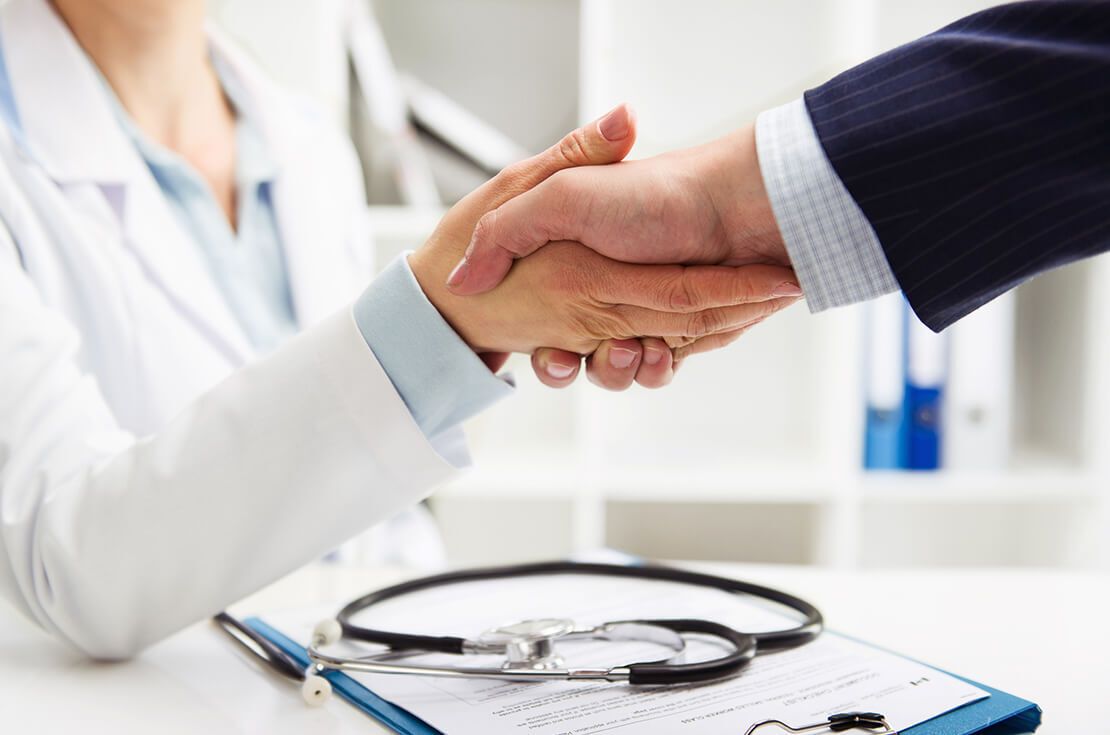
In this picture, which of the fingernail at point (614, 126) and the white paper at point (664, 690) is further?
the fingernail at point (614, 126)

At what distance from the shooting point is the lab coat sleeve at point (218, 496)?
65 cm

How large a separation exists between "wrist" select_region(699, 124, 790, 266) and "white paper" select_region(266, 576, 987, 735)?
10.2 inches

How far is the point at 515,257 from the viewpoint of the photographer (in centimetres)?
70

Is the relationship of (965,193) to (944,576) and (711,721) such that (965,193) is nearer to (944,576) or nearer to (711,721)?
(711,721)

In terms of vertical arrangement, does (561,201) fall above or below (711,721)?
above

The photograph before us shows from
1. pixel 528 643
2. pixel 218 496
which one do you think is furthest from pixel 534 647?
pixel 218 496

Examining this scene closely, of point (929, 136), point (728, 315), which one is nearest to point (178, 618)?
point (728, 315)

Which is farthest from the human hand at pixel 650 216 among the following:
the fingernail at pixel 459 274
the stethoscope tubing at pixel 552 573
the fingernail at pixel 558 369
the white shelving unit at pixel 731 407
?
the white shelving unit at pixel 731 407

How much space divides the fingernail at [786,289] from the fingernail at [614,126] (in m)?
0.15

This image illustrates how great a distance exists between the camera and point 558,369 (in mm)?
770

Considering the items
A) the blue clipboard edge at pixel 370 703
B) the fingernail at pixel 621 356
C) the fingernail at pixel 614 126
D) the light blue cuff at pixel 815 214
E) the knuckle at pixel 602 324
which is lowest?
the blue clipboard edge at pixel 370 703

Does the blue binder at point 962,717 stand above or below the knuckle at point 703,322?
below

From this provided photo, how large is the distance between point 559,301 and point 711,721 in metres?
0.31

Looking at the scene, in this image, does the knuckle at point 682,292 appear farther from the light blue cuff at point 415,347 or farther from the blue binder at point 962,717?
the blue binder at point 962,717
